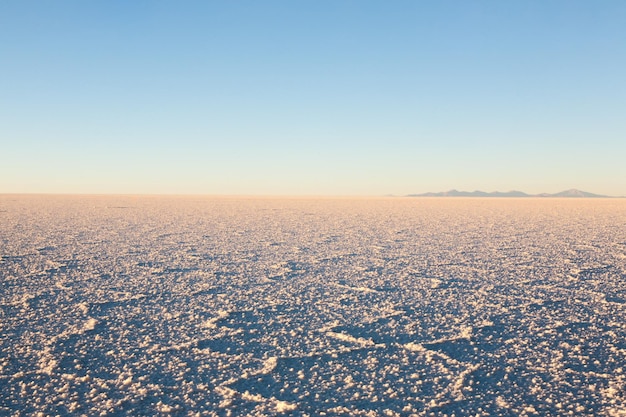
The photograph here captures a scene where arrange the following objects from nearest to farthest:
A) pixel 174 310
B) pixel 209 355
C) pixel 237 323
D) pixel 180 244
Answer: pixel 209 355, pixel 237 323, pixel 174 310, pixel 180 244

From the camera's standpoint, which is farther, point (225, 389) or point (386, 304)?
point (386, 304)

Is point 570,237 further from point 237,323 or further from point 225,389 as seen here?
point 225,389

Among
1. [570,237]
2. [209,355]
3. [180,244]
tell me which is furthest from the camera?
[570,237]

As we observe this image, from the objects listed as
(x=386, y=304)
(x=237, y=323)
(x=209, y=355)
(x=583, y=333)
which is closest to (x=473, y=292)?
(x=386, y=304)

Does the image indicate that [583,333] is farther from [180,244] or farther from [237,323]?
[180,244]

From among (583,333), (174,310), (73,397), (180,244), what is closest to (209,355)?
(73,397)

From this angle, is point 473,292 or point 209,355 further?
point 473,292
